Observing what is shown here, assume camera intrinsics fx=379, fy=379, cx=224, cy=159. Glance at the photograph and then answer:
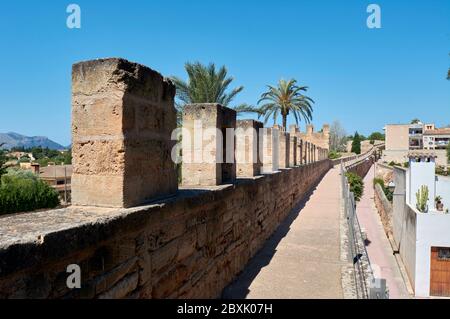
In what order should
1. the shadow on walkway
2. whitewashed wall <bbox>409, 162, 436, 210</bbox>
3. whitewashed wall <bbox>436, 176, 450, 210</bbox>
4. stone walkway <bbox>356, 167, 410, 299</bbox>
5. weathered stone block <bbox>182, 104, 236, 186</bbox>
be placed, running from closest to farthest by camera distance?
the shadow on walkway < weathered stone block <bbox>182, 104, 236, 186</bbox> < stone walkway <bbox>356, 167, 410, 299</bbox> < whitewashed wall <bbox>409, 162, 436, 210</bbox> < whitewashed wall <bbox>436, 176, 450, 210</bbox>

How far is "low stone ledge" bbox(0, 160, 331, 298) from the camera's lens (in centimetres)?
155

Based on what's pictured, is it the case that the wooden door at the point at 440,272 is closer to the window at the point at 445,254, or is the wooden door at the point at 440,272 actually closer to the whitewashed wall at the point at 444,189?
the window at the point at 445,254

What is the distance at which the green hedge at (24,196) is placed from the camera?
14.1 metres

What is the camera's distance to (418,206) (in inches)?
691

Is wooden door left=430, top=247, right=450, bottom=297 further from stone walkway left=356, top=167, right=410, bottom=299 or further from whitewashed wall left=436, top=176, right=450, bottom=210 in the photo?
whitewashed wall left=436, top=176, right=450, bottom=210

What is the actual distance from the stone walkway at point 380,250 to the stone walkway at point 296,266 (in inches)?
158

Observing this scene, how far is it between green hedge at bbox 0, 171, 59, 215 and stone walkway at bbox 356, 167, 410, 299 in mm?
12636

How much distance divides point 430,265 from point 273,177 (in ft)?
37.7

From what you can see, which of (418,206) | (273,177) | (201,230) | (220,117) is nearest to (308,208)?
(273,177)

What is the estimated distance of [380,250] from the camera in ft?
62.7

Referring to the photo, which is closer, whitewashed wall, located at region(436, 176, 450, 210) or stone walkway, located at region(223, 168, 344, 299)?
stone walkway, located at region(223, 168, 344, 299)

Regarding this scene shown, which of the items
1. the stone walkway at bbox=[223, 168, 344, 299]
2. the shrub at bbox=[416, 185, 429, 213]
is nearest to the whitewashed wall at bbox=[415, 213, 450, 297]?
the shrub at bbox=[416, 185, 429, 213]
